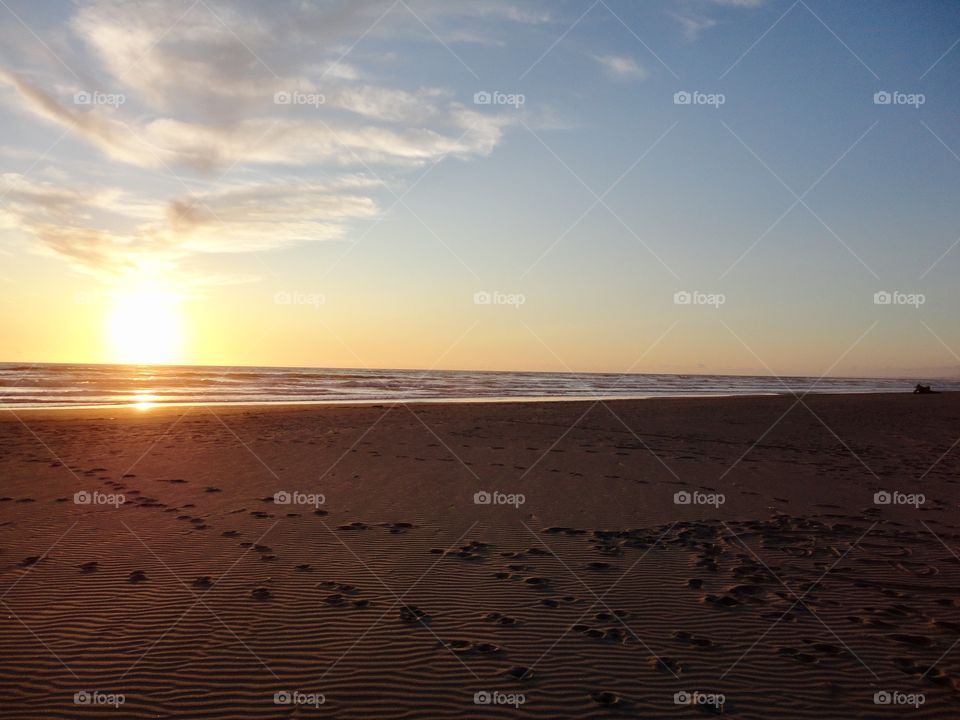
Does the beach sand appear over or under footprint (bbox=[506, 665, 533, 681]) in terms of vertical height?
over

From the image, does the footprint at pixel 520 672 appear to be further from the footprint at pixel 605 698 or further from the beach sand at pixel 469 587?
the footprint at pixel 605 698

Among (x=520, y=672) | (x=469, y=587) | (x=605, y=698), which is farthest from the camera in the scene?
(x=469, y=587)

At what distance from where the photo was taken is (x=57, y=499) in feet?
36.8

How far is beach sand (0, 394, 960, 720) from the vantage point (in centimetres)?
542

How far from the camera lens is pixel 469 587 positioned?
762cm

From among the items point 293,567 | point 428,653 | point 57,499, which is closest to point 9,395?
point 57,499

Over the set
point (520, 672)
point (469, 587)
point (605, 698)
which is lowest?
point (605, 698)

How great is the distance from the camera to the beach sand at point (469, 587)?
5.42 m

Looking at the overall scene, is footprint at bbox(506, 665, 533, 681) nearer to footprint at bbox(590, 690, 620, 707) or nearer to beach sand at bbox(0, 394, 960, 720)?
beach sand at bbox(0, 394, 960, 720)

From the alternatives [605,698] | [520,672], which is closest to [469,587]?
[520,672]

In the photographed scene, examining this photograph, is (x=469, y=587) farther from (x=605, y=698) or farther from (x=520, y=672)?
(x=605, y=698)

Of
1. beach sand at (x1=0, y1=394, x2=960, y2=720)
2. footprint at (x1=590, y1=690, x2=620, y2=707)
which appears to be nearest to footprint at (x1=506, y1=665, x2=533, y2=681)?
beach sand at (x1=0, y1=394, x2=960, y2=720)

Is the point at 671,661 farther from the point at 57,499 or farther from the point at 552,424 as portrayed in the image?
the point at 552,424

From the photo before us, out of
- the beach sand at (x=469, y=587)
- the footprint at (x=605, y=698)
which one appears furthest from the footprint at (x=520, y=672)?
the footprint at (x=605, y=698)
